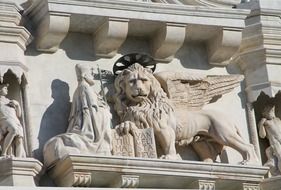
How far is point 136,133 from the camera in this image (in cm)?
1400

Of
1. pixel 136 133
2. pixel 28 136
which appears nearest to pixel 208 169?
pixel 136 133

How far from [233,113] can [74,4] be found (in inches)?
74.6

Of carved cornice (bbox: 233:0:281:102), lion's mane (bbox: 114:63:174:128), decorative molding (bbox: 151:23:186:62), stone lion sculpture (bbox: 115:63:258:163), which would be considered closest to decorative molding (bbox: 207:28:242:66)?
carved cornice (bbox: 233:0:281:102)

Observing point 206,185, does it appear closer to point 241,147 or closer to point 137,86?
point 241,147

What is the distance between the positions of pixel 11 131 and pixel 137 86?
1.29 m

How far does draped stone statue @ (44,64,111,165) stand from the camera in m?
13.6

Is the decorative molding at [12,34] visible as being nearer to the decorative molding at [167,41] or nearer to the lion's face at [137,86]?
the lion's face at [137,86]

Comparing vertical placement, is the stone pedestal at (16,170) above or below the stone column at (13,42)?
below

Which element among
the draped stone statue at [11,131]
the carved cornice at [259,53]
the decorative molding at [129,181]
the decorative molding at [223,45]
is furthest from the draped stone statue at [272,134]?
the draped stone statue at [11,131]

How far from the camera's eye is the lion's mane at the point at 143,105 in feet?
A: 46.5

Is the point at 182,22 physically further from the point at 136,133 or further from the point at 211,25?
the point at 136,133

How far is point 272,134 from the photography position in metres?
14.9

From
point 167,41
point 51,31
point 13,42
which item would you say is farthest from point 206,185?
point 13,42

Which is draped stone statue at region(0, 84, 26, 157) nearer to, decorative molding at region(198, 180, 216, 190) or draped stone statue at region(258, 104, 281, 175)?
decorative molding at region(198, 180, 216, 190)
